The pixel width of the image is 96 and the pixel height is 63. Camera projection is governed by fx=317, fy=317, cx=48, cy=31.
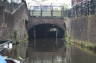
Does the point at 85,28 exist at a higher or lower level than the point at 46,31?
higher

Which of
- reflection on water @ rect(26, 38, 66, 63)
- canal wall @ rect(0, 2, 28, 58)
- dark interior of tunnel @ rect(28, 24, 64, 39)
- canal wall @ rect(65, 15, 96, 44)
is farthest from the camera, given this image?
dark interior of tunnel @ rect(28, 24, 64, 39)

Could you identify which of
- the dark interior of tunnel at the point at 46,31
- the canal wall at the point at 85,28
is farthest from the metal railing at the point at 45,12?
the canal wall at the point at 85,28

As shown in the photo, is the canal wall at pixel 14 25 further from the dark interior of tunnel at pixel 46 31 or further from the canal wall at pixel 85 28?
the dark interior of tunnel at pixel 46 31

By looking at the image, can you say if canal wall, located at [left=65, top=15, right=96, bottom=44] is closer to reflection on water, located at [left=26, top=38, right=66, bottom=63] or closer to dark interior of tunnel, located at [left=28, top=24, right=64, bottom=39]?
reflection on water, located at [left=26, top=38, right=66, bottom=63]

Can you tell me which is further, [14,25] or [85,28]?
[14,25]

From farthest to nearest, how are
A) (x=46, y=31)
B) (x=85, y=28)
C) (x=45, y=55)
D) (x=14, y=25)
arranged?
(x=46, y=31) → (x=14, y=25) → (x=85, y=28) → (x=45, y=55)

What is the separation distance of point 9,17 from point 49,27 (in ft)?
58.6

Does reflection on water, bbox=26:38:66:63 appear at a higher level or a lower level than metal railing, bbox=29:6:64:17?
lower

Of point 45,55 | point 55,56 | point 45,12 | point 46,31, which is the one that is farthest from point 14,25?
point 46,31

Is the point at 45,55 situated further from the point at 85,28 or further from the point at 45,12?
the point at 45,12

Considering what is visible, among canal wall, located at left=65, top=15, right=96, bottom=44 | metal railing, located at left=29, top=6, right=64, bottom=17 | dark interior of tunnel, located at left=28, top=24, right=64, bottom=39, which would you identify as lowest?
dark interior of tunnel, located at left=28, top=24, right=64, bottom=39

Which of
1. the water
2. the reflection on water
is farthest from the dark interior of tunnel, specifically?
the water

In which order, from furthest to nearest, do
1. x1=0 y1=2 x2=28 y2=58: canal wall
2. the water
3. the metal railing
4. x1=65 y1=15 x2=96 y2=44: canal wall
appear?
the metal railing → x1=0 y1=2 x2=28 y2=58: canal wall → x1=65 y1=15 x2=96 y2=44: canal wall → the water

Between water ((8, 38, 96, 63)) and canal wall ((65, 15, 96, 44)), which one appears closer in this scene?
water ((8, 38, 96, 63))
